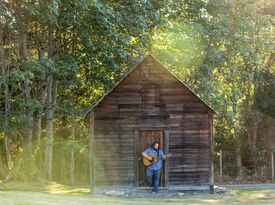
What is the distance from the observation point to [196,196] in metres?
23.6

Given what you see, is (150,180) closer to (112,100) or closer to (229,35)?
(112,100)

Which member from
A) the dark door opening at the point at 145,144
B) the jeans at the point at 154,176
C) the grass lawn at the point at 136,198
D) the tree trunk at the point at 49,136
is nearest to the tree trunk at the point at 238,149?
the grass lawn at the point at 136,198

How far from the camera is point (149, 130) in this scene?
80.9 feet

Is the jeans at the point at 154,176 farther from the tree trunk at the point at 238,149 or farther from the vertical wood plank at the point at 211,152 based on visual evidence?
the tree trunk at the point at 238,149

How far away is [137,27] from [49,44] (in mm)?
5086

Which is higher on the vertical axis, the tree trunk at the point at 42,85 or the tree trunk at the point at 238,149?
the tree trunk at the point at 42,85

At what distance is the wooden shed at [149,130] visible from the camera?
24500mm

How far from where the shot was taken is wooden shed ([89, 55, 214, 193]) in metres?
24.5

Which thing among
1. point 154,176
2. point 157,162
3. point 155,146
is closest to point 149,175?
point 154,176

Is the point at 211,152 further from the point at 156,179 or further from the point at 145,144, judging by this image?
the point at 145,144

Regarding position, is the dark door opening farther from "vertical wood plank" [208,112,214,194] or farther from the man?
"vertical wood plank" [208,112,214,194]

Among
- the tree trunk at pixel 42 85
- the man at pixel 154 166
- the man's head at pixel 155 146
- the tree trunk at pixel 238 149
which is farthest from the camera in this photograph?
the tree trunk at pixel 238 149

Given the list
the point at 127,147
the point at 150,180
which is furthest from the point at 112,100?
the point at 150,180

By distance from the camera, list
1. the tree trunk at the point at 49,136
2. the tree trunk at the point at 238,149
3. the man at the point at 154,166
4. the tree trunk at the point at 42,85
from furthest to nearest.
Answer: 1. the tree trunk at the point at 238,149
2. the tree trunk at the point at 49,136
3. the tree trunk at the point at 42,85
4. the man at the point at 154,166
